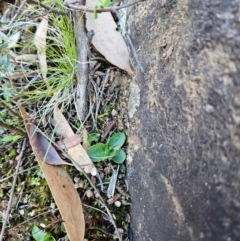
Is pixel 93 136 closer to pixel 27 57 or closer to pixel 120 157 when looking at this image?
pixel 120 157

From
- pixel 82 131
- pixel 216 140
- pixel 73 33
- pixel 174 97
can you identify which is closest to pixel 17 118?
pixel 82 131

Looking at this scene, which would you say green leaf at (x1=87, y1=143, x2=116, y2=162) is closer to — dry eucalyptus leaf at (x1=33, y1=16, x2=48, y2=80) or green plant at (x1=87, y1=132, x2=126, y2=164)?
green plant at (x1=87, y1=132, x2=126, y2=164)

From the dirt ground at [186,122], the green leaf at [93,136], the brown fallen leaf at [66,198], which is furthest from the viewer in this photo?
the green leaf at [93,136]

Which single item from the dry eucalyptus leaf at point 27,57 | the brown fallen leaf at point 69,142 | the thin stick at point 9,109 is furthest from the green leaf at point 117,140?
the dry eucalyptus leaf at point 27,57

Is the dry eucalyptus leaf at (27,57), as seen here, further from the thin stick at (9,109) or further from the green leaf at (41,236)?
the green leaf at (41,236)

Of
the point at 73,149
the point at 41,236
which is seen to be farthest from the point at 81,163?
the point at 41,236
